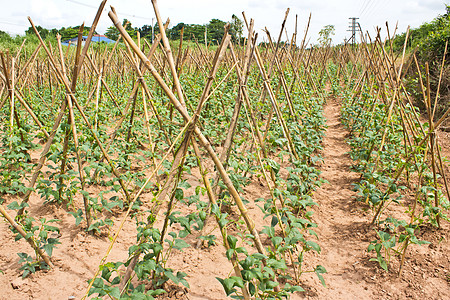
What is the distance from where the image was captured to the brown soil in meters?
2.17

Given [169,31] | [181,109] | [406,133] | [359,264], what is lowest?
[359,264]

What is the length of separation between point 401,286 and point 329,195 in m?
1.66

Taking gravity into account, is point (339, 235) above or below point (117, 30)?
below

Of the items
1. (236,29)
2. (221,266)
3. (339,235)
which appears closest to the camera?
(221,266)

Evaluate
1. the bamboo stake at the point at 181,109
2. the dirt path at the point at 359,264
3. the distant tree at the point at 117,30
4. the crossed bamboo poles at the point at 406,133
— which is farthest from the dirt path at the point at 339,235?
the distant tree at the point at 117,30

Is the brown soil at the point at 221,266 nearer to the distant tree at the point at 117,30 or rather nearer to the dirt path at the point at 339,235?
the dirt path at the point at 339,235

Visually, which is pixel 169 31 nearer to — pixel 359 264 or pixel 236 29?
pixel 236 29

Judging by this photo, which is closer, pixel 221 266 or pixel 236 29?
pixel 221 266

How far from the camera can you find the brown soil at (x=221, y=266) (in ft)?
7.12

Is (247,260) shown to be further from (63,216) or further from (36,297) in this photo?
(63,216)

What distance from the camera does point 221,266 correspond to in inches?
96.0

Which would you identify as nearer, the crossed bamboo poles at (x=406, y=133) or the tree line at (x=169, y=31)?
the crossed bamboo poles at (x=406, y=133)

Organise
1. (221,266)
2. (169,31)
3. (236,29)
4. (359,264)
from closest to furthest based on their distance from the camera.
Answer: (221,266), (359,264), (236,29), (169,31)

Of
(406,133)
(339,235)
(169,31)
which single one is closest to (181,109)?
(339,235)
